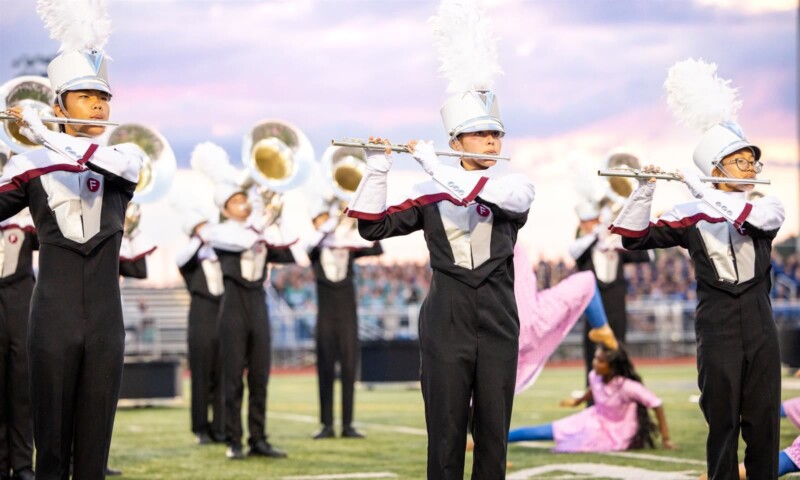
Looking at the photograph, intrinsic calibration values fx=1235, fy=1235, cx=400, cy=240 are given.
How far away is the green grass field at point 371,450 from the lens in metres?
8.02

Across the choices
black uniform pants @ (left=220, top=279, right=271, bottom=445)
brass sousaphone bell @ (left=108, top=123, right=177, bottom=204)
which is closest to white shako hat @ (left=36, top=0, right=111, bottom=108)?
brass sousaphone bell @ (left=108, top=123, right=177, bottom=204)

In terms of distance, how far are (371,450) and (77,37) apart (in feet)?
16.0

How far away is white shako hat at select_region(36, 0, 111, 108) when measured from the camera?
5328 millimetres

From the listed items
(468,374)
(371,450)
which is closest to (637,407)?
(371,450)

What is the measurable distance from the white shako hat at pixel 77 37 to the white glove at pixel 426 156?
137cm

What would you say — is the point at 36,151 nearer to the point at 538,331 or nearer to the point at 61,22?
the point at 61,22

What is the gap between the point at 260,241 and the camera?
9.77 meters

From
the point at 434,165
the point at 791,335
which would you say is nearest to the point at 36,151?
the point at 434,165

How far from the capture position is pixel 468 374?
16.9 feet

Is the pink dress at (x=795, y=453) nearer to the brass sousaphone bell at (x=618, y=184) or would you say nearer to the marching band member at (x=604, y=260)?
the marching band member at (x=604, y=260)

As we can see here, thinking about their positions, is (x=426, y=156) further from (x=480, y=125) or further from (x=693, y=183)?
(x=693, y=183)

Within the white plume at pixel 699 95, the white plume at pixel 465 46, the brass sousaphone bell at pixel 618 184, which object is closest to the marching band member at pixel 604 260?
the brass sousaphone bell at pixel 618 184

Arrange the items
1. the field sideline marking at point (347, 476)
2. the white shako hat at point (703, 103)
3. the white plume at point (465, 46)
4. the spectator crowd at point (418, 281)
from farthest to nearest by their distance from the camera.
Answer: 1. the spectator crowd at point (418, 281)
2. the field sideline marking at point (347, 476)
3. the white shako hat at point (703, 103)
4. the white plume at point (465, 46)

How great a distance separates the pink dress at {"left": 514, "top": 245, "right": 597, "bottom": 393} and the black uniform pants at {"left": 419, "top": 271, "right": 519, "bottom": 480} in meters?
3.52
